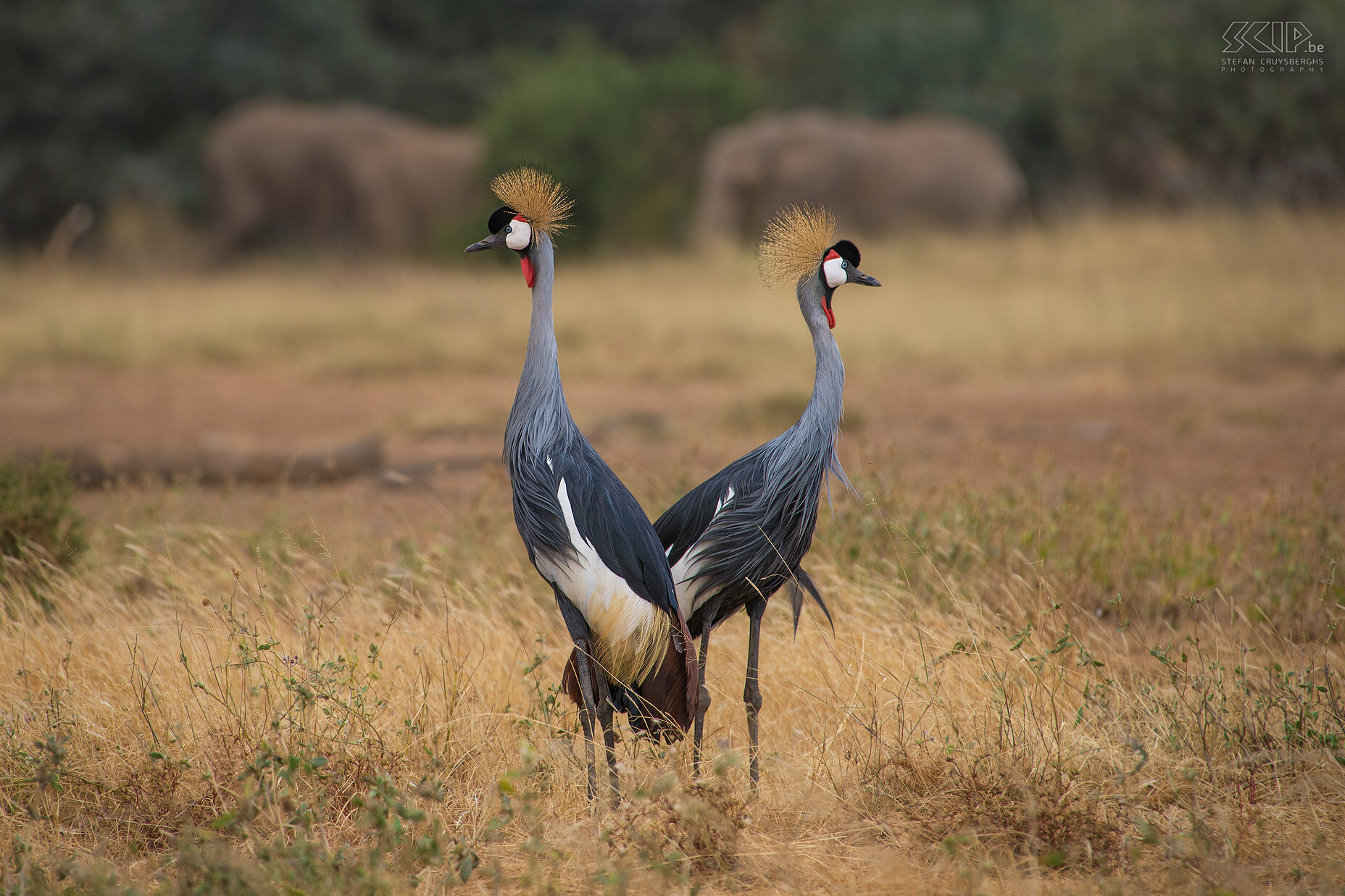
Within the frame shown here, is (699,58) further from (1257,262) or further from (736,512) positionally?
(736,512)

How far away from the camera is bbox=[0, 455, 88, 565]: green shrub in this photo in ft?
14.6

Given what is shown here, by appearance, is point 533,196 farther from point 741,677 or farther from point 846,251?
point 741,677

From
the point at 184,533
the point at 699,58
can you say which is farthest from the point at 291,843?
the point at 699,58

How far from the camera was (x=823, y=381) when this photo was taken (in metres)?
3.16

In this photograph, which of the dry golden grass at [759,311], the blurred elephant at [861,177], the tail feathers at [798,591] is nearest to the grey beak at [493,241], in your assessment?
the tail feathers at [798,591]

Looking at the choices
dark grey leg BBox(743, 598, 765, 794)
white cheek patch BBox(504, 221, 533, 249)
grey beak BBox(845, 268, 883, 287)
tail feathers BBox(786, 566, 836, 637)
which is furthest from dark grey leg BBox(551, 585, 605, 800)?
grey beak BBox(845, 268, 883, 287)

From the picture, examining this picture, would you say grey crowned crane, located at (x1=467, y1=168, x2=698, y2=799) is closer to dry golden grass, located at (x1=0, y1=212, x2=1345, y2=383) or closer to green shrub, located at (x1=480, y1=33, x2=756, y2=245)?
dry golden grass, located at (x1=0, y1=212, x2=1345, y2=383)

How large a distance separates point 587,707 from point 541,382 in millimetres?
875

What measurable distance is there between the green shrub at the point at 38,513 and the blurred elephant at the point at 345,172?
1278cm

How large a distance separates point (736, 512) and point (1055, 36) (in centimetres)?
1822

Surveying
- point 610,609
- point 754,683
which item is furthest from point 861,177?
point 610,609

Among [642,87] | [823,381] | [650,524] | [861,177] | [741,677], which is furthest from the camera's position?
[642,87]

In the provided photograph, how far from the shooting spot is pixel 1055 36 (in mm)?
18859

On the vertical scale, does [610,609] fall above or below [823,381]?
below
